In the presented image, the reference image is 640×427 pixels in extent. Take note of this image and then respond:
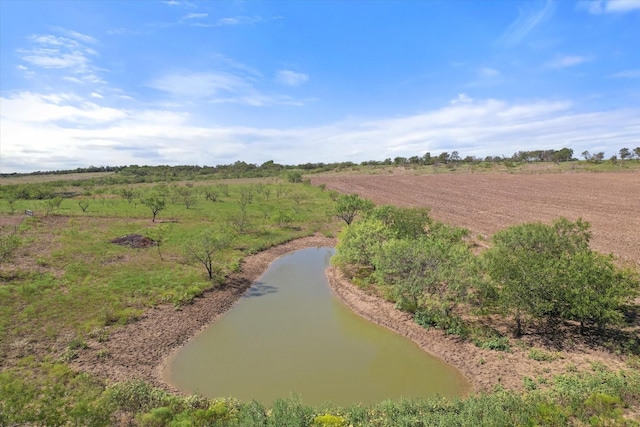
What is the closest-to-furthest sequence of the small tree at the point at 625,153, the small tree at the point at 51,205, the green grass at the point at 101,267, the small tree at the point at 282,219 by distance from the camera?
the green grass at the point at 101,267 → the small tree at the point at 282,219 → the small tree at the point at 51,205 → the small tree at the point at 625,153

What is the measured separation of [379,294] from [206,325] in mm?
12466

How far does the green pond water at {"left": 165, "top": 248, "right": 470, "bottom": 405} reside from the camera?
15797mm

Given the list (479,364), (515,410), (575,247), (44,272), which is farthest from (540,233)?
(44,272)

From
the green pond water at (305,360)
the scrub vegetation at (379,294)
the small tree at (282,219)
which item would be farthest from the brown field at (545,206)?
the green pond water at (305,360)

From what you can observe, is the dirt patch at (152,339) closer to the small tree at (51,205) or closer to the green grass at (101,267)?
the green grass at (101,267)

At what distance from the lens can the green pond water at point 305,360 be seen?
15.8 metres

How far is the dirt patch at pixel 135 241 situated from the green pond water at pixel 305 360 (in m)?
17.1

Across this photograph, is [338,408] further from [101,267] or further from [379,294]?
[101,267]

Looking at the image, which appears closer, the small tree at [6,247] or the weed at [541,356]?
the weed at [541,356]

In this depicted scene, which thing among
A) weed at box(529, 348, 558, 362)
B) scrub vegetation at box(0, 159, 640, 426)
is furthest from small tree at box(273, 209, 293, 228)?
weed at box(529, 348, 558, 362)

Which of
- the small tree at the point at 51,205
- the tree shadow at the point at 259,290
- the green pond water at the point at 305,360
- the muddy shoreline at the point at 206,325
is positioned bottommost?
the green pond water at the point at 305,360

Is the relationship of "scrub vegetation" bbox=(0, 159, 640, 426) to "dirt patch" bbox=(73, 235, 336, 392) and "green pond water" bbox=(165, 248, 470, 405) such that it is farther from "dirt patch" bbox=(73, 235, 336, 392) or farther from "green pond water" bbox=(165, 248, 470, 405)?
"green pond water" bbox=(165, 248, 470, 405)

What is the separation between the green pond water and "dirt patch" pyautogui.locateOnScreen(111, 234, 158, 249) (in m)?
17.1

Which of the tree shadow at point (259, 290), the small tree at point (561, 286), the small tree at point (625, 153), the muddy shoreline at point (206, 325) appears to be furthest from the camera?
the small tree at point (625, 153)
